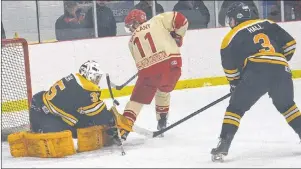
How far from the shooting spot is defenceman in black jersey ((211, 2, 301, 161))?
4477 millimetres

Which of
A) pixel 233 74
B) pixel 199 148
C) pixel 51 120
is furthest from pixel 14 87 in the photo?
pixel 233 74

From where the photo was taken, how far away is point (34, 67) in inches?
289

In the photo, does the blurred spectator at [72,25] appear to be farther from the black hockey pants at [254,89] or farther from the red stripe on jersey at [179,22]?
the black hockey pants at [254,89]

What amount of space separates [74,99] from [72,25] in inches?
124

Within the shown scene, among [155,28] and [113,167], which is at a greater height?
[155,28]

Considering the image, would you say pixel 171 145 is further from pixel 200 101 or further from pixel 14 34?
pixel 14 34

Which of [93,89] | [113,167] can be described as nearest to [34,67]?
[93,89]

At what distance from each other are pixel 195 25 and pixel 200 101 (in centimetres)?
138

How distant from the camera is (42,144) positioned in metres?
4.82

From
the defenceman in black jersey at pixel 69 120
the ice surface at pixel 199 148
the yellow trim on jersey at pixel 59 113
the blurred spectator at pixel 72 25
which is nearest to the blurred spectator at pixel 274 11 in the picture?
the blurred spectator at pixel 72 25

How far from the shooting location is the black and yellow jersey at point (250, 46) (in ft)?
14.9

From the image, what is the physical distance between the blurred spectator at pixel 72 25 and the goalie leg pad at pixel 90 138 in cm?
286

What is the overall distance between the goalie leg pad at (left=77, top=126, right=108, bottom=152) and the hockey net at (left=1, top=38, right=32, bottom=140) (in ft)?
2.37

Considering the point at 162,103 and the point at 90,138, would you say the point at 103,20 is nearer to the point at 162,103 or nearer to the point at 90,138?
the point at 162,103
